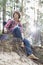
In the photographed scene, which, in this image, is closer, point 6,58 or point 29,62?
point 6,58

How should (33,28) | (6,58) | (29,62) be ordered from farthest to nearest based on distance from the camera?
(33,28), (29,62), (6,58)

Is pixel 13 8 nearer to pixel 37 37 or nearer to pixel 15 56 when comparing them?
pixel 37 37

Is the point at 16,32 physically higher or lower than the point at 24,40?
higher

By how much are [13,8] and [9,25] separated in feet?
1.02

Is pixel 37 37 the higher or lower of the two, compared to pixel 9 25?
lower

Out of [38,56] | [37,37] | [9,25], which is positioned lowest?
[38,56]

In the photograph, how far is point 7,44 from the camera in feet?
Result: 8.06

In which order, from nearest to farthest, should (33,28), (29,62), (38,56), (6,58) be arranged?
(6,58), (29,62), (38,56), (33,28)

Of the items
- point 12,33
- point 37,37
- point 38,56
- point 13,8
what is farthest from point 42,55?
point 13,8

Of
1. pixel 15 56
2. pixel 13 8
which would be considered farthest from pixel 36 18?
pixel 15 56

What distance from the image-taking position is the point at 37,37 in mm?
2828

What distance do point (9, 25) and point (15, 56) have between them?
401mm

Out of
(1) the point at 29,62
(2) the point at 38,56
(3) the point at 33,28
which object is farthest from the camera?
(3) the point at 33,28

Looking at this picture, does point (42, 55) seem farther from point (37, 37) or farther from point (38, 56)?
point (37, 37)
